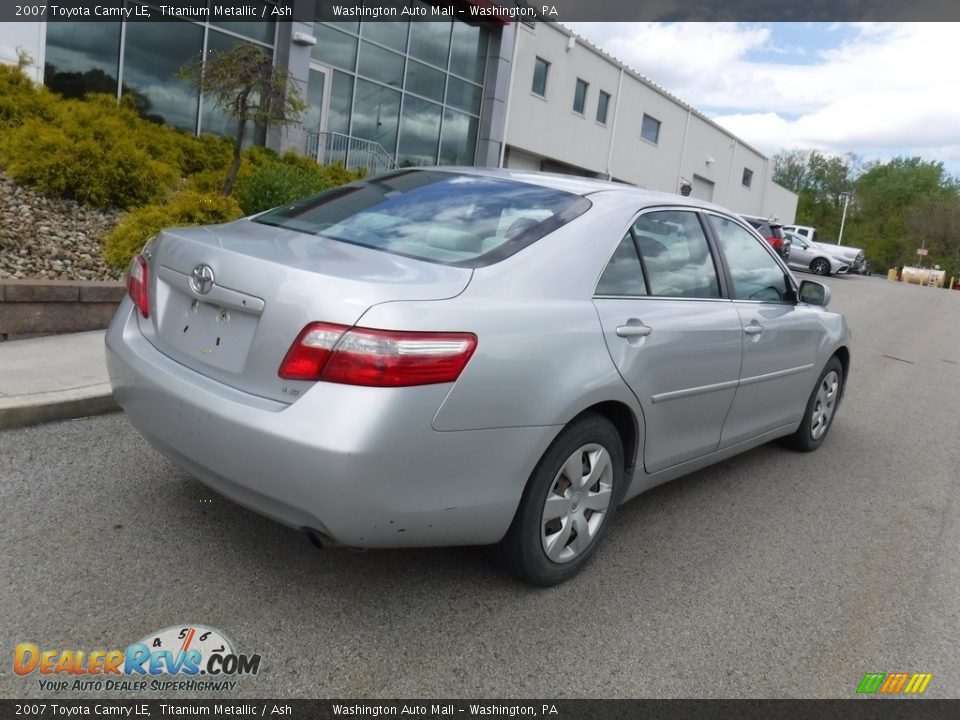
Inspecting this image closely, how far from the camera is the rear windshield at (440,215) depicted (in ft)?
10.8

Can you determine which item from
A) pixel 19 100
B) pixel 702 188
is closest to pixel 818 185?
pixel 702 188

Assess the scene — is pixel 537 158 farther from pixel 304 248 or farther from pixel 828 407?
pixel 304 248

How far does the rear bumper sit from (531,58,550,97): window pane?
82.2ft

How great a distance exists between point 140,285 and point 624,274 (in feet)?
6.55

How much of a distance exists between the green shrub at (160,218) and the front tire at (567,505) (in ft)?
18.3

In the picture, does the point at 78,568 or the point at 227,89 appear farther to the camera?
the point at 227,89

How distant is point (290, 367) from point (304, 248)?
606mm

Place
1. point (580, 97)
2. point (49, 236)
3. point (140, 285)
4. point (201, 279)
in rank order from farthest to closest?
point (580, 97) → point (49, 236) → point (140, 285) → point (201, 279)

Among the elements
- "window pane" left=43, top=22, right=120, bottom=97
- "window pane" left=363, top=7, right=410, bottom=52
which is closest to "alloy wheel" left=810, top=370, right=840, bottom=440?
"window pane" left=43, top=22, right=120, bottom=97

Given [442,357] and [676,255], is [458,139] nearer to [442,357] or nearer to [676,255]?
[676,255]

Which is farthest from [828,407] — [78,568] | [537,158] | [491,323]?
[537,158]

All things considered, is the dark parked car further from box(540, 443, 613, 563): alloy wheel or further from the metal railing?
box(540, 443, 613, 563): alloy wheel

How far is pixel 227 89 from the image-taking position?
11031 mm

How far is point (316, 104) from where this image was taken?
59.9ft
